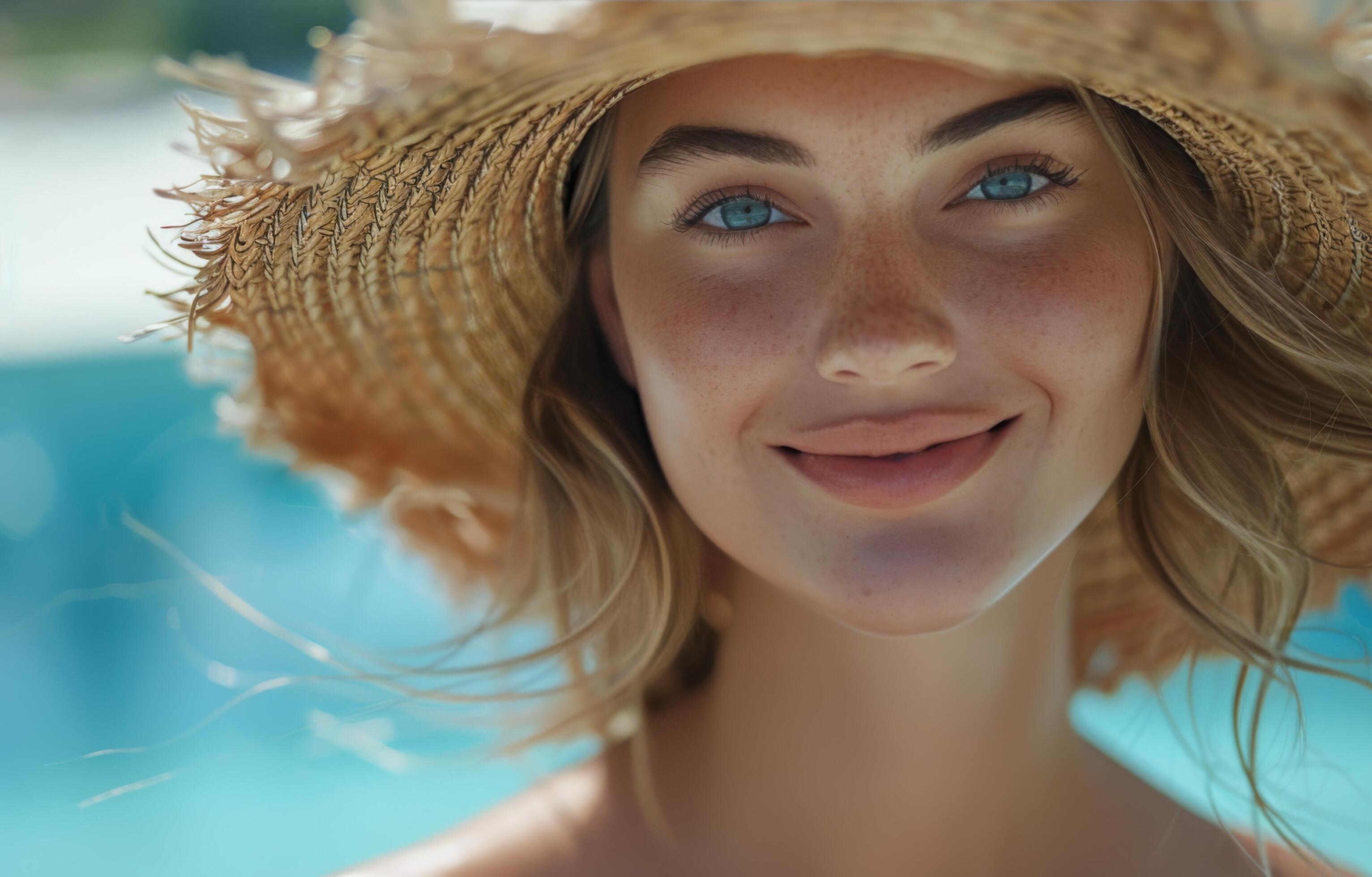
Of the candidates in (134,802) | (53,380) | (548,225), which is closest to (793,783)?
(548,225)

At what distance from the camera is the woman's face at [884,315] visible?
90 cm

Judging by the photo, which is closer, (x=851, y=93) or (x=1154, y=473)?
(x=851, y=93)

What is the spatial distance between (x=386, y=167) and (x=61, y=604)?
4297 mm

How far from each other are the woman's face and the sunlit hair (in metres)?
0.06

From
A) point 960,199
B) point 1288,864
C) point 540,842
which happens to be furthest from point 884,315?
point 1288,864

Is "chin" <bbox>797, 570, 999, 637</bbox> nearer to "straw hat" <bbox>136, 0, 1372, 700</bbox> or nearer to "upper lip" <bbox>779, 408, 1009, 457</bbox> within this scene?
"upper lip" <bbox>779, 408, 1009, 457</bbox>

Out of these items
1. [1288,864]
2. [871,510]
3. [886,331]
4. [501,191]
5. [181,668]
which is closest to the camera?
[886,331]

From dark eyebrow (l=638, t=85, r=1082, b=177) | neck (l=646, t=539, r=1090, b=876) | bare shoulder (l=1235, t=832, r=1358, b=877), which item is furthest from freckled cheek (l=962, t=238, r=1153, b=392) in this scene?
bare shoulder (l=1235, t=832, r=1358, b=877)

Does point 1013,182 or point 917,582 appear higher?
point 1013,182

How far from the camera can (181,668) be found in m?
4.57

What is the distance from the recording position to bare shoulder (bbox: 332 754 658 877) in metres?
1.23

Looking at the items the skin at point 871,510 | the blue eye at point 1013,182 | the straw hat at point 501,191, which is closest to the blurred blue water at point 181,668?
the straw hat at point 501,191

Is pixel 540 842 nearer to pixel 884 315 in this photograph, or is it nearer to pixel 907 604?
pixel 907 604

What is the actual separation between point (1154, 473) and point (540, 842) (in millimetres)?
757
